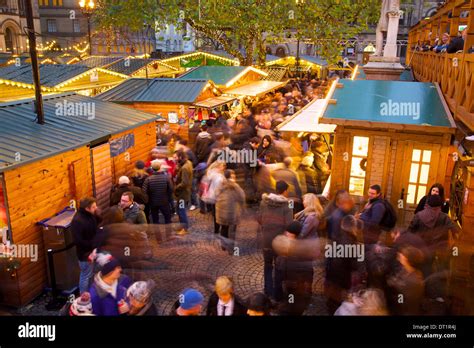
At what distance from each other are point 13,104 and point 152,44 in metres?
59.6

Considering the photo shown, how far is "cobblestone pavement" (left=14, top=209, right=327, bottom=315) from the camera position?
304 inches

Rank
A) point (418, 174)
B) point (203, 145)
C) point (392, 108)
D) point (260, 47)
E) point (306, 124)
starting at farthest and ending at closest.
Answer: point (260, 47)
point (203, 145)
point (306, 124)
point (392, 108)
point (418, 174)

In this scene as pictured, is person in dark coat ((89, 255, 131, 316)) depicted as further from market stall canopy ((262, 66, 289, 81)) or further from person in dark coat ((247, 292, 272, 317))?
market stall canopy ((262, 66, 289, 81))

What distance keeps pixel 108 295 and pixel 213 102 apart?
12.6 m

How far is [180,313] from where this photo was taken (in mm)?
4961

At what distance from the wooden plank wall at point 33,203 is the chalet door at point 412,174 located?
738cm

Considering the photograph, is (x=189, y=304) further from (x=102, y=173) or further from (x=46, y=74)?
(x=46, y=74)

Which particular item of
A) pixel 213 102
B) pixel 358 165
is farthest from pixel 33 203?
pixel 213 102

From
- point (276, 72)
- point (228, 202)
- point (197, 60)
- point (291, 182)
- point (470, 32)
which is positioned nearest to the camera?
point (470, 32)

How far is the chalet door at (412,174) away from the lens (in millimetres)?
9719

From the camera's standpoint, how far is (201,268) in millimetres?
8844

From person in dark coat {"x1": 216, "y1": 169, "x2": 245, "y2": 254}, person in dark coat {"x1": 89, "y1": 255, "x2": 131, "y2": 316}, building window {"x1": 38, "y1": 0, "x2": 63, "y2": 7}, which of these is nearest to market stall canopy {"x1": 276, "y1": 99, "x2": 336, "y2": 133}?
person in dark coat {"x1": 216, "y1": 169, "x2": 245, "y2": 254}

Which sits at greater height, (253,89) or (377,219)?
(253,89)

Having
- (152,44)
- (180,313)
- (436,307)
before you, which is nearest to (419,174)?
(436,307)
